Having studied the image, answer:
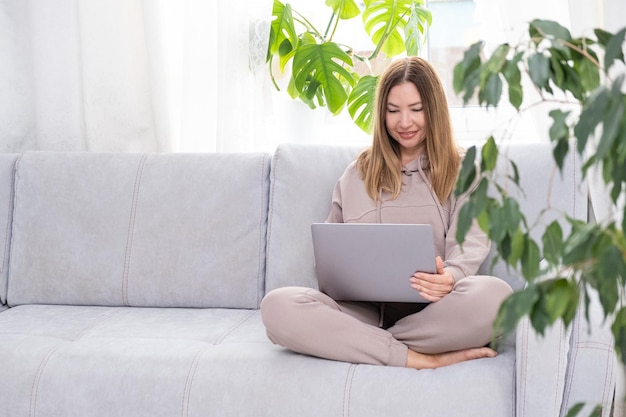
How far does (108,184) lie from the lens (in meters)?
2.53

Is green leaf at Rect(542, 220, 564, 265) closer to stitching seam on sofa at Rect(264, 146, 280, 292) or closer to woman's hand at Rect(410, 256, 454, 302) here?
woman's hand at Rect(410, 256, 454, 302)

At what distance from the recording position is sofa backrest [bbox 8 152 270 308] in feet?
7.90

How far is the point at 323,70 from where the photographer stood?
273 centimetres

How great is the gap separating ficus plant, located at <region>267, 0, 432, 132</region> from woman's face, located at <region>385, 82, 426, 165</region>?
0.47m

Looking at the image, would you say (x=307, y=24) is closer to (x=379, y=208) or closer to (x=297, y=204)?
(x=297, y=204)

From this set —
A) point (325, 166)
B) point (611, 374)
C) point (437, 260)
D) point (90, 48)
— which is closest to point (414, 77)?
point (325, 166)

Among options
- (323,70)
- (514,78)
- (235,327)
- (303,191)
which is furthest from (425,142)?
(514,78)

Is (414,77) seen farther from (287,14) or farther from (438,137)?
(287,14)

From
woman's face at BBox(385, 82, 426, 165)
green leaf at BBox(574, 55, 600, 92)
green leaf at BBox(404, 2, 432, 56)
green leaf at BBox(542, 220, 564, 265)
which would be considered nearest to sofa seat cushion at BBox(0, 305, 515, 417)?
woman's face at BBox(385, 82, 426, 165)

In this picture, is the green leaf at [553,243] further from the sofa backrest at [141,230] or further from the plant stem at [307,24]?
the plant stem at [307,24]

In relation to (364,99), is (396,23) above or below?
above

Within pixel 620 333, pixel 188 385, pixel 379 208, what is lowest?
pixel 188 385

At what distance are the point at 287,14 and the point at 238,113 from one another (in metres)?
→ 0.36

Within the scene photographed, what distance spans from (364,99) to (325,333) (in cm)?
108
